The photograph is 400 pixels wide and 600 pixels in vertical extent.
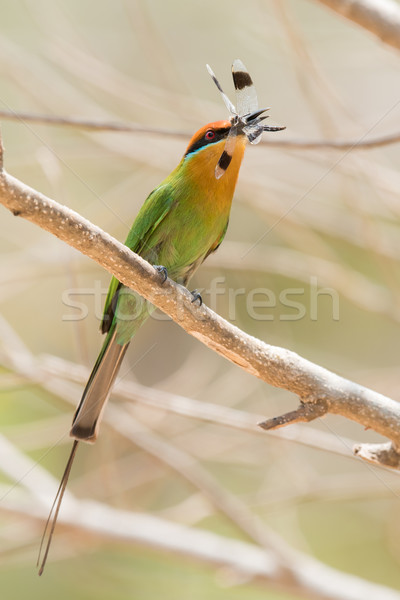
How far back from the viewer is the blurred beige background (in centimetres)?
272

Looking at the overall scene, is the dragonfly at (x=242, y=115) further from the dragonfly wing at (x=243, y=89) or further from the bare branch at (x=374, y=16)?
the bare branch at (x=374, y=16)

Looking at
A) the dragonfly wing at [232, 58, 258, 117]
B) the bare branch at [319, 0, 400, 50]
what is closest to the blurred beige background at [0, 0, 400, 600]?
the bare branch at [319, 0, 400, 50]

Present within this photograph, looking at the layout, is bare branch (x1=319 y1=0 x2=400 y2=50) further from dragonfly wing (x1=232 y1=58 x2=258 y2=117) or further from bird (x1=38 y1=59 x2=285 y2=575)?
bird (x1=38 y1=59 x2=285 y2=575)

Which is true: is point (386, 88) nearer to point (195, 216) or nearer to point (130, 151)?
point (130, 151)

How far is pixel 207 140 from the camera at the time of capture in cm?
251

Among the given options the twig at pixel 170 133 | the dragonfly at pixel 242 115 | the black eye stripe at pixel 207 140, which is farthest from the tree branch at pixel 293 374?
the black eye stripe at pixel 207 140

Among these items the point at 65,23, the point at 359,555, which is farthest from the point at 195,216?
the point at 359,555

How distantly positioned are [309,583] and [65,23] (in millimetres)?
2674

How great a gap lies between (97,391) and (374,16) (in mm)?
1468

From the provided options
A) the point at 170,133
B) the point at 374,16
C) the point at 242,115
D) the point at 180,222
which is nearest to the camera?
the point at 374,16

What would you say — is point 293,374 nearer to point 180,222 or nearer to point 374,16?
point 180,222

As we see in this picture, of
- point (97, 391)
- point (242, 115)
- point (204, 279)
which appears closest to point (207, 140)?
point (242, 115)

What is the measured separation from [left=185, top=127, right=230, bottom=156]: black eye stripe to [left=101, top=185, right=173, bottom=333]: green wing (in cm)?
18

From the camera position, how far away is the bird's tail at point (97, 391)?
222 centimetres
